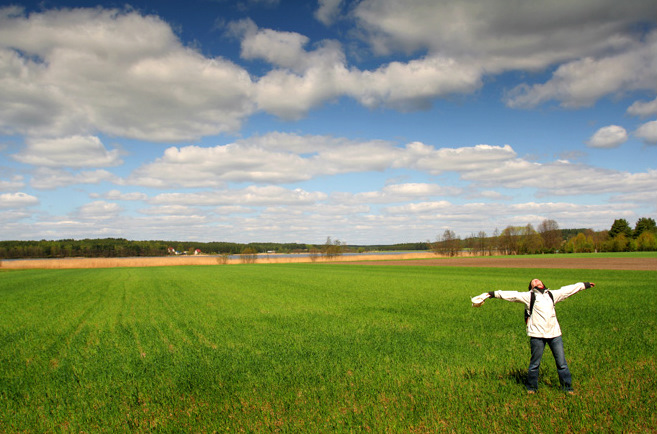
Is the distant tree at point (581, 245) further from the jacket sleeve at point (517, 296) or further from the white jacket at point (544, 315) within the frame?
the jacket sleeve at point (517, 296)

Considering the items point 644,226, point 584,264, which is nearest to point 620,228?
point 644,226

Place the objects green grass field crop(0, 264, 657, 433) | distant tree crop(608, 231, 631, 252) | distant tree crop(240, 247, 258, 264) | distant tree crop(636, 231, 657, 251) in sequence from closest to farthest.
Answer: green grass field crop(0, 264, 657, 433) < distant tree crop(636, 231, 657, 251) < distant tree crop(240, 247, 258, 264) < distant tree crop(608, 231, 631, 252)

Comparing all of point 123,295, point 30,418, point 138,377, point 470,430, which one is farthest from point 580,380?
point 123,295

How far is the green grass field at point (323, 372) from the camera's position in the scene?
7.05 metres

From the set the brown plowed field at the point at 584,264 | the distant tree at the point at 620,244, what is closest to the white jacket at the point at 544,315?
the brown plowed field at the point at 584,264

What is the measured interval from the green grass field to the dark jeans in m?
0.28

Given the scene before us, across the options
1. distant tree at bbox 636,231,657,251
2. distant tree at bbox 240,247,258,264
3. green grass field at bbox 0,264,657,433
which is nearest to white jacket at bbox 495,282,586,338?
green grass field at bbox 0,264,657,433

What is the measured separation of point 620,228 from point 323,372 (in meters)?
155

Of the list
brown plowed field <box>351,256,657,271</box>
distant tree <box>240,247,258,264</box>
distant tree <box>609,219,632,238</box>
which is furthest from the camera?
distant tree <box>609,219,632,238</box>

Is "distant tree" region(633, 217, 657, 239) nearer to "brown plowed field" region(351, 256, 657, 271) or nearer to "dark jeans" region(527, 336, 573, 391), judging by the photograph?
"brown plowed field" region(351, 256, 657, 271)

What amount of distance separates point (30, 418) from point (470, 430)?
767 cm

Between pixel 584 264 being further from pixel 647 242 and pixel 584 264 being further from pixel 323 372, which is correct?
pixel 647 242

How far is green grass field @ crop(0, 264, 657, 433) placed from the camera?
7.05 meters

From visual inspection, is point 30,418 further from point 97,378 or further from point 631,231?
point 631,231
